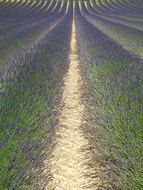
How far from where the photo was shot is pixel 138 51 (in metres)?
16.3

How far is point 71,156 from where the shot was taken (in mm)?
5977

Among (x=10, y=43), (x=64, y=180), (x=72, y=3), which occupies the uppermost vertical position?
(x=64, y=180)

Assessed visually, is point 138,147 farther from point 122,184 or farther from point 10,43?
point 10,43

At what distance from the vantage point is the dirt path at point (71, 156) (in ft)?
16.5

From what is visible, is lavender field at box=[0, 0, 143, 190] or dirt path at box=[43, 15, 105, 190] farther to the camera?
dirt path at box=[43, 15, 105, 190]

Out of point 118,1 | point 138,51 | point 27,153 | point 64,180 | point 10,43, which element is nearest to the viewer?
point 27,153


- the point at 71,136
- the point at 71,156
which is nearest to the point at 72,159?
the point at 71,156

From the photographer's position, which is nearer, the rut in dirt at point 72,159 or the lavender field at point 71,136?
the lavender field at point 71,136

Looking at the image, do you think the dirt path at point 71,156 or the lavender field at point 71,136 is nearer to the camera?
the lavender field at point 71,136

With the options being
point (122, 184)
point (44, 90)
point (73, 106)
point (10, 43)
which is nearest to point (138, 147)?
point (122, 184)

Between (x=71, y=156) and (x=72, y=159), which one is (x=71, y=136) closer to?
(x=71, y=156)

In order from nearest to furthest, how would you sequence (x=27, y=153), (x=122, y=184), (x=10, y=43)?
1. (x=122, y=184)
2. (x=27, y=153)
3. (x=10, y=43)

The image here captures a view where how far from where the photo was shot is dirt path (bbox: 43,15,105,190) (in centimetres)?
502

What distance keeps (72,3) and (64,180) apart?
222ft
